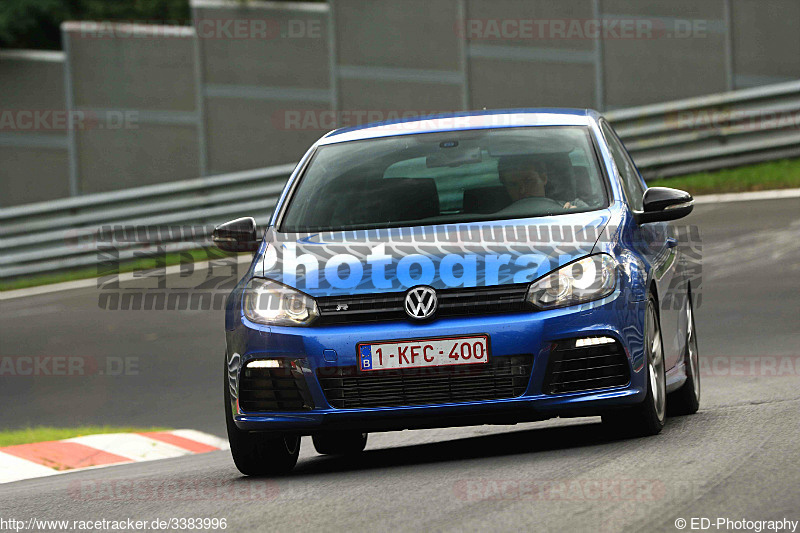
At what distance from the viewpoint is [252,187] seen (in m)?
20.7

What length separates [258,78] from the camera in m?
23.0

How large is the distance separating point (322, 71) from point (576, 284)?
16737mm

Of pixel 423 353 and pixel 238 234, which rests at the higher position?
pixel 238 234

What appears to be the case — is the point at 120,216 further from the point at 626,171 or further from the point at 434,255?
the point at 434,255

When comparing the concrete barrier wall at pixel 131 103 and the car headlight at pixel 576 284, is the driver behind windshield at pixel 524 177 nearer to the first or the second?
the car headlight at pixel 576 284

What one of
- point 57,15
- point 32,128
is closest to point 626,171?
point 32,128

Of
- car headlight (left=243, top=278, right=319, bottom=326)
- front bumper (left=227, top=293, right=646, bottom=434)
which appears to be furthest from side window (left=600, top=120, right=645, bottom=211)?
car headlight (left=243, top=278, right=319, bottom=326)

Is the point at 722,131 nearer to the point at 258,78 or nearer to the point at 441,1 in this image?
the point at 441,1

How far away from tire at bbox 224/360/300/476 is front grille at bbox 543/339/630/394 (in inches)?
55.7

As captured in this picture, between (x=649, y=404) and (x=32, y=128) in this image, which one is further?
(x=32, y=128)

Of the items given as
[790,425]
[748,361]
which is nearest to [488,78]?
[748,361]

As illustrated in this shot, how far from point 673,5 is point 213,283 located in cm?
848

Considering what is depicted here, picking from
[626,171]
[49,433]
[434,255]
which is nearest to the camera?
[434,255]

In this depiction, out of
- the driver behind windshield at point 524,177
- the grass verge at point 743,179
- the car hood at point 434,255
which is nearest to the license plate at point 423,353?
the car hood at point 434,255
